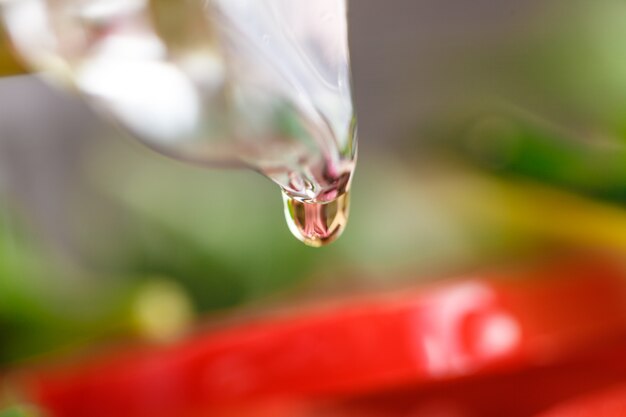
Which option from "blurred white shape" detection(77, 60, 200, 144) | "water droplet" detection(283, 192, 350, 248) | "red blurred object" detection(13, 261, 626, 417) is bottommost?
"red blurred object" detection(13, 261, 626, 417)

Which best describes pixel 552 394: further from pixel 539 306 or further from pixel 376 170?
pixel 376 170

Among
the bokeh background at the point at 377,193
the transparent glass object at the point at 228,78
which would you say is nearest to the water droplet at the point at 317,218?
the transparent glass object at the point at 228,78

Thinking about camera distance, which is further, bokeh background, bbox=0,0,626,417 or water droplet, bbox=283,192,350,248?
bokeh background, bbox=0,0,626,417

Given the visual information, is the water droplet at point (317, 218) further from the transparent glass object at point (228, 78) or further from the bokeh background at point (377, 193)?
the bokeh background at point (377, 193)

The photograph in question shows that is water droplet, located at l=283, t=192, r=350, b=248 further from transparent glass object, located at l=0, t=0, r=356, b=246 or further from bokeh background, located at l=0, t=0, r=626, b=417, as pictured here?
bokeh background, located at l=0, t=0, r=626, b=417

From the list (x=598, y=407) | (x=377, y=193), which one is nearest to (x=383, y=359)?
(x=598, y=407)

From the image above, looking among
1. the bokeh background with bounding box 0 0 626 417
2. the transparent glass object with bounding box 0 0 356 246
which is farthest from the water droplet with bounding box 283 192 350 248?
the bokeh background with bounding box 0 0 626 417

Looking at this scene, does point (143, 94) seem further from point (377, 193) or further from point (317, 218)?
point (377, 193)

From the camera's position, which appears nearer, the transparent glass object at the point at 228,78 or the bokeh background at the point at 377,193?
the transparent glass object at the point at 228,78
